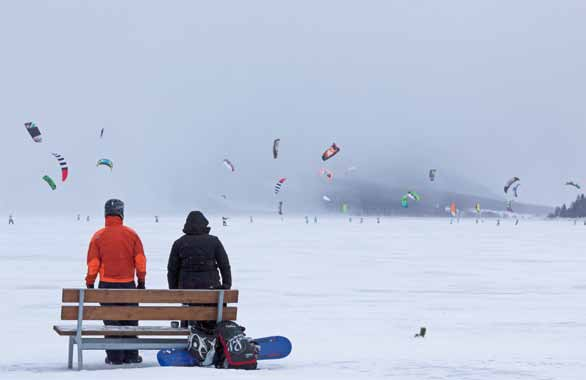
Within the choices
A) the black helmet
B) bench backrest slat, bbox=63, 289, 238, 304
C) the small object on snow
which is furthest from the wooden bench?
the small object on snow

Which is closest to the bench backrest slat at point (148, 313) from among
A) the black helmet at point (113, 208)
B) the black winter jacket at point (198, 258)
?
the black winter jacket at point (198, 258)

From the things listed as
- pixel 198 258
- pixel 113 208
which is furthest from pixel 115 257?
pixel 198 258

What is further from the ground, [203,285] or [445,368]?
[203,285]

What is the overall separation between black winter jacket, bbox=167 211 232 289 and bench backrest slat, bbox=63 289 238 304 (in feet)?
1.07

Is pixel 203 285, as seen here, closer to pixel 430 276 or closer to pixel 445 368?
pixel 445 368

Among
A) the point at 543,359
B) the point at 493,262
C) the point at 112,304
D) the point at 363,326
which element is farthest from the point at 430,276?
the point at 112,304

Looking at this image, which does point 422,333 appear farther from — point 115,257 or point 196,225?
point 115,257

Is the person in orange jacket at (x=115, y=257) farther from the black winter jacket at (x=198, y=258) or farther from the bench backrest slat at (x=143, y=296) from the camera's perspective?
the bench backrest slat at (x=143, y=296)

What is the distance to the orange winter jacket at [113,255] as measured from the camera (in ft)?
30.9

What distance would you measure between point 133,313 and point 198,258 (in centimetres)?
85

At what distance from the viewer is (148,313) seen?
8992 millimetres

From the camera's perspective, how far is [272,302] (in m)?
15.5

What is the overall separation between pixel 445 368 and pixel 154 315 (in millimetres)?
2725

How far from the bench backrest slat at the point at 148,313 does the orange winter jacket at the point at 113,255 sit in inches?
20.9
